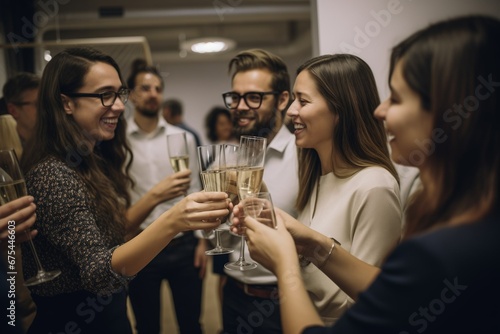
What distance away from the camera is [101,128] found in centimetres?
155

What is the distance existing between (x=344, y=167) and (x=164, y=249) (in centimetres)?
154

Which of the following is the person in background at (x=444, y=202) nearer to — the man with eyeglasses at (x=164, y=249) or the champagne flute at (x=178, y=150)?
the champagne flute at (x=178, y=150)

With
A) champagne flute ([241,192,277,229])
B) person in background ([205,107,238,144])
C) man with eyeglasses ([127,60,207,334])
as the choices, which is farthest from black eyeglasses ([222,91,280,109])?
person in background ([205,107,238,144])

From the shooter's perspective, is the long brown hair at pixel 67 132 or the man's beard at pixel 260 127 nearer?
the long brown hair at pixel 67 132

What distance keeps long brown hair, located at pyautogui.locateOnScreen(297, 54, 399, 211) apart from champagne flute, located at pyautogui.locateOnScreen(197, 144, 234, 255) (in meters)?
0.44

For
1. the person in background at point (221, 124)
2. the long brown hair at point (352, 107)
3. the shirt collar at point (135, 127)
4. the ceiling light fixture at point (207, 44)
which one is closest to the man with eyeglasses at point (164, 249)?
the shirt collar at point (135, 127)

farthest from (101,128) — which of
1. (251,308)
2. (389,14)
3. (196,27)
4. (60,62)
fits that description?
(196,27)

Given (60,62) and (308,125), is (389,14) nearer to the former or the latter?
(308,125)

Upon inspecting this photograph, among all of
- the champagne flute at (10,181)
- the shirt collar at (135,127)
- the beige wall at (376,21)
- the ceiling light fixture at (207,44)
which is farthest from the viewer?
the ceiling light fixture at (207,44)

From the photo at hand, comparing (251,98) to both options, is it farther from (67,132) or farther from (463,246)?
(463,246)

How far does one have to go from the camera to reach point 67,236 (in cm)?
127

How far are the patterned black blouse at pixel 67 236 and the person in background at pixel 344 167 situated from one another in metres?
0.70

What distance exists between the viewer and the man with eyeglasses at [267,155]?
1832 mm

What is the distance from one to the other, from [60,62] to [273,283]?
1326mm
